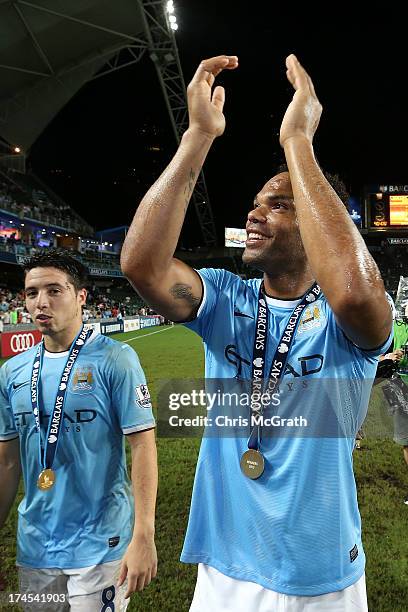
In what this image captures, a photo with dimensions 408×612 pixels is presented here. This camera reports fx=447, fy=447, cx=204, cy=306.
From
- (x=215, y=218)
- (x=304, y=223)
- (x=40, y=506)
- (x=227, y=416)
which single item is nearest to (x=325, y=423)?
(x=227, y=416)

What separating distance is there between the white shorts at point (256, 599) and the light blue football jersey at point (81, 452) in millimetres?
864

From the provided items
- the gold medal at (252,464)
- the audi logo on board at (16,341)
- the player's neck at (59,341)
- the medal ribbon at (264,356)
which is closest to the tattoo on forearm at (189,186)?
the medal ribbon at (264,356)

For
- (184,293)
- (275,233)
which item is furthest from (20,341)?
(275,233)

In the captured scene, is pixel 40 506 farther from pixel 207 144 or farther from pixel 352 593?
pixel 207 144

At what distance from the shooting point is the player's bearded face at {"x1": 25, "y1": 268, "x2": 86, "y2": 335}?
2486mm

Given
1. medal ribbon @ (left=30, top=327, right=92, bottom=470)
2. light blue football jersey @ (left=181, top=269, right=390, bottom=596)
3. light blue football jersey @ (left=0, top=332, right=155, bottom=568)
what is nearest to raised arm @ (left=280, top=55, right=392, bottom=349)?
light blue football jersey @ (left=181, top=269, right=390, bottom=596)

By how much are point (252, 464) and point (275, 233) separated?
72 centimetres

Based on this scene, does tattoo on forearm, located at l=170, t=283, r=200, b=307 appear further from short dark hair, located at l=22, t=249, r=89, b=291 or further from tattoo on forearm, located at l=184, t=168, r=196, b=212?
short dark hair, located at l=22, t=249, r=89, b=291

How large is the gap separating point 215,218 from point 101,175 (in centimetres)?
1352

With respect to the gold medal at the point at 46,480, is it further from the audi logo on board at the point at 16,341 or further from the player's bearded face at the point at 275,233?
the audi logo on board at the point at 16,341

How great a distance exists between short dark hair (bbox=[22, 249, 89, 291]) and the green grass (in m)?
2.19

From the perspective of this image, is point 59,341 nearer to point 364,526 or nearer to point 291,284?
point 291,284

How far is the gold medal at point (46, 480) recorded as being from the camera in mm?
2176

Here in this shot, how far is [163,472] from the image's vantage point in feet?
17.4
